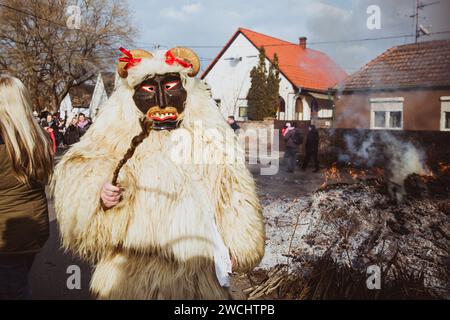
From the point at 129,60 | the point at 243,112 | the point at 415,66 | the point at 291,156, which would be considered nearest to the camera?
the point at 129,60

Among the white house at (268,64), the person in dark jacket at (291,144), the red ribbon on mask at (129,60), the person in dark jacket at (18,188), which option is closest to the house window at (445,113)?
the person in dark jacket at (291,144)

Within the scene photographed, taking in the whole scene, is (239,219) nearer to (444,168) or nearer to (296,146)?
(444,168)

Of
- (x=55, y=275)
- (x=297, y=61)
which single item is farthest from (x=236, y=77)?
(x=55, y=275)

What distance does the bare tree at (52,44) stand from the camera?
9.13 meters

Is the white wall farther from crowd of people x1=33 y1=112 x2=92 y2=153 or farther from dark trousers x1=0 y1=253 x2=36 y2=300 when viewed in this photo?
dark trousers x1=0 y1=253 x2=36 y2=300

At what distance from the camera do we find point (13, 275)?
6.15 feet

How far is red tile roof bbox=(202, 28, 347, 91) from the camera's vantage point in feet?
51.4

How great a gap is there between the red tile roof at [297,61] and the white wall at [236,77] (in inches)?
18.0

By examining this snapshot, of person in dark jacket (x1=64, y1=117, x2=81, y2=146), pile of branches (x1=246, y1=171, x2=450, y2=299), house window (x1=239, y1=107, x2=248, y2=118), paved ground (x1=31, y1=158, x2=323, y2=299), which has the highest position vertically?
house window (x1=239, y1=107, x2=248, y2=118)

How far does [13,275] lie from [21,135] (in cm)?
70

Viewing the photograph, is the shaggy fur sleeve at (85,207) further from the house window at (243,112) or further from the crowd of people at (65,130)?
the house window at (243,112)

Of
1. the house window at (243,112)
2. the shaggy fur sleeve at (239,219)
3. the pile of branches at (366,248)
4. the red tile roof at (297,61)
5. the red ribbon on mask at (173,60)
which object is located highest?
the red tile roof at (297,61)

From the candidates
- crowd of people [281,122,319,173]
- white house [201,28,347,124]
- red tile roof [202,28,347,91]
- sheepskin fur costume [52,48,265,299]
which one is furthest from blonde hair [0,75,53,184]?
red tile roof [202,28,347,91]
